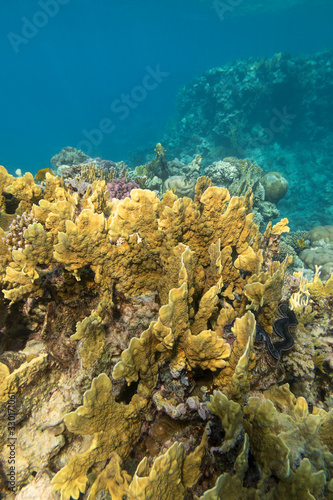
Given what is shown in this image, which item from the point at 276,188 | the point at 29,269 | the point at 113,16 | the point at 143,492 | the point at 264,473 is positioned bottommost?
the point at 264,473

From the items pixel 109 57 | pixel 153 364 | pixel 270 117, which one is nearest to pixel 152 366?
pixel 153 364

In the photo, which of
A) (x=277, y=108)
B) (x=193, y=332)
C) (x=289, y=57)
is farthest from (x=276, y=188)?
(x=289, y=57)

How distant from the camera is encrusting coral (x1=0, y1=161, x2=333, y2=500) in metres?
1.38

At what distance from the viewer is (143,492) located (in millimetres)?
1129

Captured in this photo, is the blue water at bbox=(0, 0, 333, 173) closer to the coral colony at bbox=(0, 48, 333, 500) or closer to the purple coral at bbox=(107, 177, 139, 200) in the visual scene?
the purple coral at bbox=(107, 177, 139, 200)

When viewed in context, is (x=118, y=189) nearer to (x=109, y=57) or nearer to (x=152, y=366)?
(x=152, y=366)

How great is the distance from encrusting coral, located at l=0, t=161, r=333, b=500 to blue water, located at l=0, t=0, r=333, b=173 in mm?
29685

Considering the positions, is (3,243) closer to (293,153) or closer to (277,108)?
(293,153)

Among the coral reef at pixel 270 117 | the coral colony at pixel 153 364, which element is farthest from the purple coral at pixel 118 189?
the coral reef at pixel 270 117

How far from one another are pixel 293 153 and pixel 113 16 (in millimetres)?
78662

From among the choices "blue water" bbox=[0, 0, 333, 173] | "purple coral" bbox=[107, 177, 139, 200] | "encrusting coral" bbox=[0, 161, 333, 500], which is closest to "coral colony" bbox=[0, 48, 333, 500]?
"encrusting coral" bbox=[0, 161, 333, 500]

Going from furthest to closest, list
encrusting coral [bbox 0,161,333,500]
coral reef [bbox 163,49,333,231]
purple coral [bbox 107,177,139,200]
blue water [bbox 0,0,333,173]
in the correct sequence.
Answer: blue water [bbox 0,0,333,173] → coral reef [bbox 163,49,333,231] → purple coral [bbox 107,177,139,200] → encrusting coral [bbox 0,161,333,500]

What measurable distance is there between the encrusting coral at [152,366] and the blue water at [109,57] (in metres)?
29.7

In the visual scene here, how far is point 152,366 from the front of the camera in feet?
5.44
